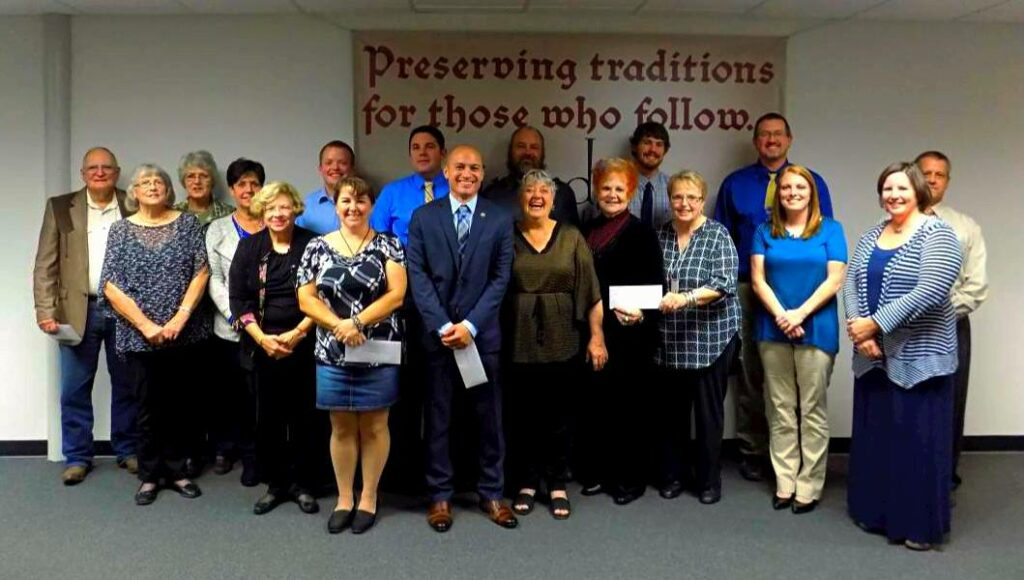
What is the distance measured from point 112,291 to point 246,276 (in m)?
0.70

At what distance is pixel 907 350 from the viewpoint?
10.2 ft

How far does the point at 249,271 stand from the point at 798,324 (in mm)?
2445

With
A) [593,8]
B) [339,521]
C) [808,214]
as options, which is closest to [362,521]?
[339,521]

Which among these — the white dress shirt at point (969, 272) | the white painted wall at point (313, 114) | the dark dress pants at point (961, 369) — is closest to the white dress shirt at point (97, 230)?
the white painted wall at point (313, 114)

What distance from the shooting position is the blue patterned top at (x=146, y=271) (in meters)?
3.61

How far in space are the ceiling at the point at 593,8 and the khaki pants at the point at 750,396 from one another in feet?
5.06

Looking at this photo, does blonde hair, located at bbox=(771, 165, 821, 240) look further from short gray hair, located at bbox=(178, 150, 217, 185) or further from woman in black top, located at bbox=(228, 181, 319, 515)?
short gray hair, located at bbox=(178, 150, 217, 185)

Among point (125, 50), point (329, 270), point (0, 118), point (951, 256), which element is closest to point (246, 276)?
point (329, 270)

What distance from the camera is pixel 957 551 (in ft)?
10.5

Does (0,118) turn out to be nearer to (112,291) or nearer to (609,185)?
(112,291)

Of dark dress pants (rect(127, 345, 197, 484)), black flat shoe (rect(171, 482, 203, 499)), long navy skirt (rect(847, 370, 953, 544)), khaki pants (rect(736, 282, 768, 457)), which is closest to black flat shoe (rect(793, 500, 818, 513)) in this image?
long navy skirt (rect(847, 370, 953, 544))

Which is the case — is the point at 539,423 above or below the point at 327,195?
below

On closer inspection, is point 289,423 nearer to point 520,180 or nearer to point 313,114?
point 520,180

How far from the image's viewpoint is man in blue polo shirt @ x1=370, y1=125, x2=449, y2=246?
3.84m
